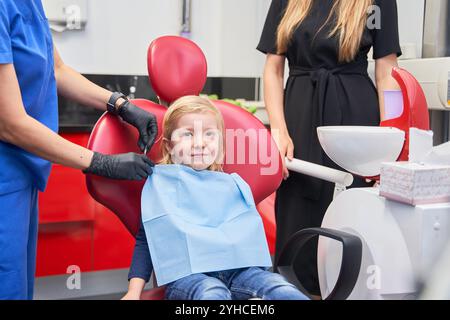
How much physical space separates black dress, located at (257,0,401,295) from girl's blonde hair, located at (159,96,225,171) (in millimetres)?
421

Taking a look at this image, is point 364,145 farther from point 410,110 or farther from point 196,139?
point 196,139

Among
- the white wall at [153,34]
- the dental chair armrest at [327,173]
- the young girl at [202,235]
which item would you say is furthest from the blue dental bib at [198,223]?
the white wall at [153,34]

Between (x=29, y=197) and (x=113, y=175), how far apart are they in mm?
221

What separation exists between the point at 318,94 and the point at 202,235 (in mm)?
699

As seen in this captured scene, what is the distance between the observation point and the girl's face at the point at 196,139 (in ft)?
4.94

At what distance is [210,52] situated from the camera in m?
3.34

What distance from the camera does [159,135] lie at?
5.14ft

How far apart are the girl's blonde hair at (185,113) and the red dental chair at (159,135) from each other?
1.4 inches

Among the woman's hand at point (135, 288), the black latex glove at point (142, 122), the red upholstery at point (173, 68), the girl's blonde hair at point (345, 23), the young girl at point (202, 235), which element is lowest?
the woman's hand at point (135, 288)

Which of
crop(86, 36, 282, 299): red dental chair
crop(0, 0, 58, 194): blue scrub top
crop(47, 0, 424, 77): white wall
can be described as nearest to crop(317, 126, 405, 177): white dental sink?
crop(86, 36, 282, 299): red dental chair

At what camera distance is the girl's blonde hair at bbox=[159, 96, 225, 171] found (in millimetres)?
1511

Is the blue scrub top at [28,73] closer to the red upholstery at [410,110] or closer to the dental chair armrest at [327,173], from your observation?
the dental chair armrest at [327,173]

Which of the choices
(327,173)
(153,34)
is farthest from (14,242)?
(153,34)
